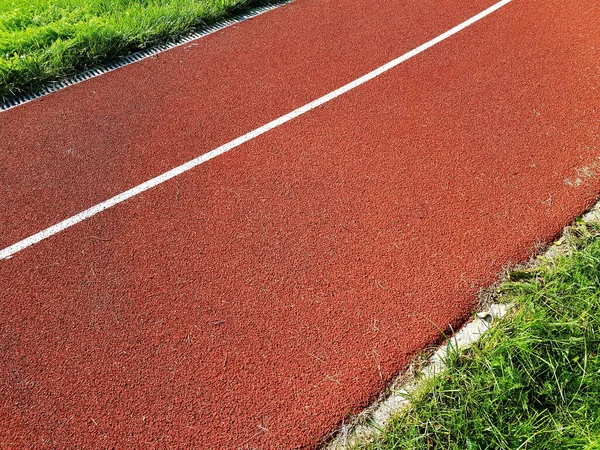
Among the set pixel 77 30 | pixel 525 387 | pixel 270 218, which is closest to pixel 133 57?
pixel 77 30

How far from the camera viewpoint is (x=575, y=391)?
358cm

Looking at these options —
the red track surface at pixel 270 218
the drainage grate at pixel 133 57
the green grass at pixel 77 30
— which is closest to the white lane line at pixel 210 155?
the red track surface at pixel 270 218

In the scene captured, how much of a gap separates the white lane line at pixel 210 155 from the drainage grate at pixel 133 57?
2.06 m

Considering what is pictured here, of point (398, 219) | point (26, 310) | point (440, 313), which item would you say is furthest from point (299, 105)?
point (26, 310)

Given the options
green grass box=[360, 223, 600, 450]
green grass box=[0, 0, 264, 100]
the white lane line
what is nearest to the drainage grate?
green grass box=[0, 0, 264, 100]

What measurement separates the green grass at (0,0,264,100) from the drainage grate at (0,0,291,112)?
79 millimetres

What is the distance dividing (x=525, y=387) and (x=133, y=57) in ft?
18.3

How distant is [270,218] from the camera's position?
191 inches

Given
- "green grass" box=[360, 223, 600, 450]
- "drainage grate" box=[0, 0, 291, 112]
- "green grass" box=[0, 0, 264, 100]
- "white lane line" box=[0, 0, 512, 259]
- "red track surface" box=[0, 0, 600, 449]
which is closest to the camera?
"green grass" box=[360, 223, 600, 450]

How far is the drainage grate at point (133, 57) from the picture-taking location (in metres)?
6.26

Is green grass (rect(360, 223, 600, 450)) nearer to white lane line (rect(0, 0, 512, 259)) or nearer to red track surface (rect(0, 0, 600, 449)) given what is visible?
red track surface (rect(0, 0, 600, 449))

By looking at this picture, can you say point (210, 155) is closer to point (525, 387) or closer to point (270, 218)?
point (270, 218)

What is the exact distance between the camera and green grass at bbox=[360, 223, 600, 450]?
11.0 feet

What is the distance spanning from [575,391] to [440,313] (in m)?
0.96
